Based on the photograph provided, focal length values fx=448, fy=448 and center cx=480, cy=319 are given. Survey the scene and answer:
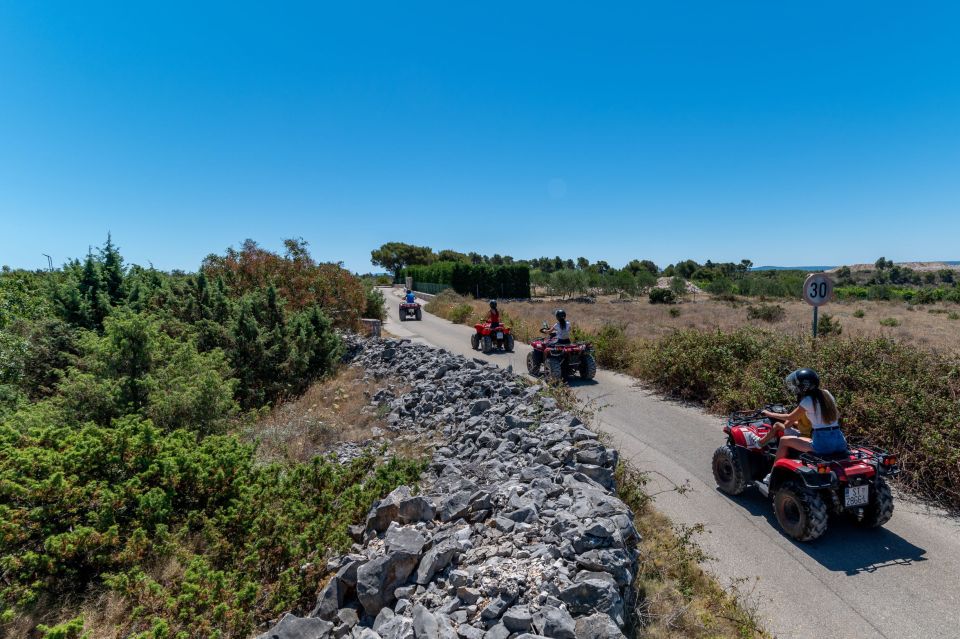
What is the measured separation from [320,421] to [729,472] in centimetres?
675

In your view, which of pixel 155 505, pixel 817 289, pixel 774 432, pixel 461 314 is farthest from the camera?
pixel 461 314

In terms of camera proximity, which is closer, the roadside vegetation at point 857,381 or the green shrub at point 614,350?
the roadside vegetation at point 857,381

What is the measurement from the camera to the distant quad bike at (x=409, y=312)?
27.1 meters

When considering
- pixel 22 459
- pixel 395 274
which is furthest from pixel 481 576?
pixel 395 274

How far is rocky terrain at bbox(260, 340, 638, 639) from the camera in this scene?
2.78 m

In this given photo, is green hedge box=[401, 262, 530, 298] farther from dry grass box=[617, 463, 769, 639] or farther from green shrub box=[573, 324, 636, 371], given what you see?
dry grass box=[617, 463, 769, 639]

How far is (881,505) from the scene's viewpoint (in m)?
4.45

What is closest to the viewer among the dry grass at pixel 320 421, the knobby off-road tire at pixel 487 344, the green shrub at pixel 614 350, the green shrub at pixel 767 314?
the dry grass at pixel 320 421

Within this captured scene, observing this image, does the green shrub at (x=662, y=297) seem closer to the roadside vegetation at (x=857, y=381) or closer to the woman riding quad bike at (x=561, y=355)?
the roadside vegetation at (x=857, y=381)

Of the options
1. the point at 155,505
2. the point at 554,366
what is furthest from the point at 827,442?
the point at 554,366

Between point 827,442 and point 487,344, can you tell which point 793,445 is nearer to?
point 827,442

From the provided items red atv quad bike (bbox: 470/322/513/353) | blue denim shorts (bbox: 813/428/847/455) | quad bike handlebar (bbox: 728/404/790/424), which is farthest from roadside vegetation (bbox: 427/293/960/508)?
red atv quad bike (bbox: 470/322/513/353)

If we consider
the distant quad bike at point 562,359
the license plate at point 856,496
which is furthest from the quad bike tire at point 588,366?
the license plate at point 856,496

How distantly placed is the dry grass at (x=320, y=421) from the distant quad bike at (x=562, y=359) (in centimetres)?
351
